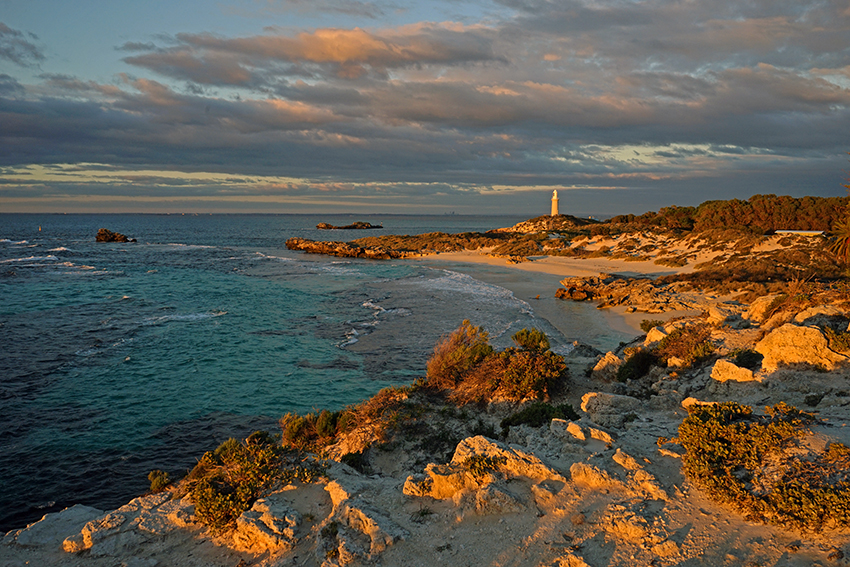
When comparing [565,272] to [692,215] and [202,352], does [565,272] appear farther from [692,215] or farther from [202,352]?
[692,215]

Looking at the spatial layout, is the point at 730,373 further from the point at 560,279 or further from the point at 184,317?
the point at 560,279

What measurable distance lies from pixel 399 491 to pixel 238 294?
33.1m

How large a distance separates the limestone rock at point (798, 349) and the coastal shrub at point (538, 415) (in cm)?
429

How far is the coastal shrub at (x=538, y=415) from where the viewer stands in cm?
979

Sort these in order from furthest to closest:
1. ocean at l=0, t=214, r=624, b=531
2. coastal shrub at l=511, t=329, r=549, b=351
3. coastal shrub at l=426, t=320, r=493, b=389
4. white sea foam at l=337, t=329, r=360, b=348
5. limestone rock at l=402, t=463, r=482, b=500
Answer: white sea foam at l=337, t=329, r=360, b=348
coastal shrub at l=511, t=329, r=549, b=351
ocean at l=0, t=214, r=624, b=531
coastal shrub at l=426, t=320, r=493, b=389
limestone rock at l=402, t=463, r=482, b=500

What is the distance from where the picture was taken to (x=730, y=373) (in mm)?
10172

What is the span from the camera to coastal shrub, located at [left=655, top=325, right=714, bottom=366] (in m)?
12.1

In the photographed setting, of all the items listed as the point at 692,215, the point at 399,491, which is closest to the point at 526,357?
the point at 399,491

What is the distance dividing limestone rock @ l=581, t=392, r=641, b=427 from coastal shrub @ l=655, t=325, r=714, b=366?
3.14 m

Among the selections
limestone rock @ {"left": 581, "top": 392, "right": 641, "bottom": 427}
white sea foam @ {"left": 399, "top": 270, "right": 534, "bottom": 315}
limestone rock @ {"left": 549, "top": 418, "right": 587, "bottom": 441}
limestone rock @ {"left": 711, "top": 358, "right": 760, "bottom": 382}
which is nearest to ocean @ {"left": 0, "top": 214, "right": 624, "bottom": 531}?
white sea foam @ {"left": 399, "top": 270, "right": 534, "bottom": 315}

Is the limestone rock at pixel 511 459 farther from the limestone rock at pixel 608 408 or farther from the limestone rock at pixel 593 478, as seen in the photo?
the limestone rock at pixel 608 408

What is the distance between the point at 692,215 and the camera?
2835 inches

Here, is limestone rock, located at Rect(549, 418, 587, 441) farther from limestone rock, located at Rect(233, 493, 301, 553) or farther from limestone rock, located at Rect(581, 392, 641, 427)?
limestone rock, located at Rect(233, 493, 301, 553)

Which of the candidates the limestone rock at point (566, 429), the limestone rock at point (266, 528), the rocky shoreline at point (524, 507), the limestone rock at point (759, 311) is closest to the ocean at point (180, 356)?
the rocky shoreline at point (524, 507)
